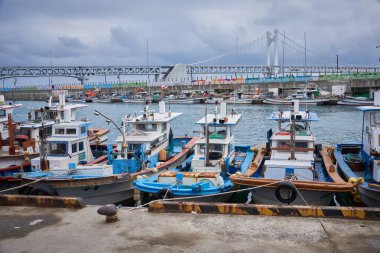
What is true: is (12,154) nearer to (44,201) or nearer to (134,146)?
(134,146)

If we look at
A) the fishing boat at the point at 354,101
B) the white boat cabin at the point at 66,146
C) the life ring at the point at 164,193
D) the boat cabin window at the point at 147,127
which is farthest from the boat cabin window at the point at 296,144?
the fishing boat at the point at 354,101

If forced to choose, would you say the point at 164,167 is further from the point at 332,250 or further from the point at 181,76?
the point at 181,76

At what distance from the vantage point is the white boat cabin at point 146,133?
16.0 meters

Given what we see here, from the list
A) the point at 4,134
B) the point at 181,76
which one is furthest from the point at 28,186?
the point at 181,76

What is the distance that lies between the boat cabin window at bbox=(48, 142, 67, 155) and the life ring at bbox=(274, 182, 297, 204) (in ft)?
28.2

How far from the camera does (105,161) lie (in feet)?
55.3

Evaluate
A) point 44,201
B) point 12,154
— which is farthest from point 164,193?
point 12,154

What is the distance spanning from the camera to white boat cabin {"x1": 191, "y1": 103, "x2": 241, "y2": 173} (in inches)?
573

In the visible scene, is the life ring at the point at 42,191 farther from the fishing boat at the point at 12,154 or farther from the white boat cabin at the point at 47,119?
the white boat cabin at the point at 47,119

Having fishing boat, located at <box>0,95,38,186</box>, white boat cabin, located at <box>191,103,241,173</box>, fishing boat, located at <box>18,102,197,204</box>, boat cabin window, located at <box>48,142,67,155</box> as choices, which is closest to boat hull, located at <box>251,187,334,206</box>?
white boat cabin, located at <box>191,103,241,173</box>

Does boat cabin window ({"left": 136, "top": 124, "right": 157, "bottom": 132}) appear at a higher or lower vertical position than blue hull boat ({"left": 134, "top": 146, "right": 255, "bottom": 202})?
higher

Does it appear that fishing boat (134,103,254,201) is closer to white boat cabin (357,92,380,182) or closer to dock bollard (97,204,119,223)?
dock bollard (97,204,119,223)

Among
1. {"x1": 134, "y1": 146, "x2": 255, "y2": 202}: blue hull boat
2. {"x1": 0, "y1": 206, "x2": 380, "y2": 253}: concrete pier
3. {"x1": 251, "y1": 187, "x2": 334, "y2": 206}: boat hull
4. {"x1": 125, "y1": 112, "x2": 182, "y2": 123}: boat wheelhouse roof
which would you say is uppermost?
{"x1": 125, "y1": 112, "x2": 182, "y2": 123}: boat wheelhouse roof

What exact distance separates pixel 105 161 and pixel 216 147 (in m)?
4.98
